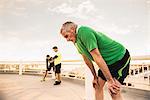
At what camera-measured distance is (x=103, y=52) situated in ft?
5.12

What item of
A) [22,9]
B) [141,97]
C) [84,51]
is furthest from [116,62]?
[22,9]

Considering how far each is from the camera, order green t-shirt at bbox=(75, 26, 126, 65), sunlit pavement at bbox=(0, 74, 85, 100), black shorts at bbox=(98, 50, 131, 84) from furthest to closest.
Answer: sunlit pavement at bbox=(0, 74, 85, 100), black shorts at bbox=(98, 50, 131, 84), green t-shirt at bbox=(75, 26, 126, 65)

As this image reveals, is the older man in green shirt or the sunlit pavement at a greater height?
the older man in green shirt

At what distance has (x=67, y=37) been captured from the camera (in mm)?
1489

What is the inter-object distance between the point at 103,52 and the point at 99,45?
2.1 inches

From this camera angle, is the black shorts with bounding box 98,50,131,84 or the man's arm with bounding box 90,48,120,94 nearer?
the man's arm with bounding box 90,48,120,94

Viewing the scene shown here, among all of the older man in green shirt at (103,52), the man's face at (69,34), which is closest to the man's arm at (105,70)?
the older man in green shirt at (103,52)

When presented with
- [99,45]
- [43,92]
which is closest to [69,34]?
[99,45]

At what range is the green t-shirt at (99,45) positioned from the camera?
1404 mm

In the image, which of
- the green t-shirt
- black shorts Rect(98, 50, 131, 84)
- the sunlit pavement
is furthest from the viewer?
the sunlit pavement

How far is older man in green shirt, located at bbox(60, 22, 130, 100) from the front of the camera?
1.41m

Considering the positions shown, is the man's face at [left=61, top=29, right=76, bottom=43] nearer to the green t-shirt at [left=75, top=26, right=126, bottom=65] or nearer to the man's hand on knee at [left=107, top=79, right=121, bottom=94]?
the green t-shirt at [left=75, top=26, right=126, bottom=65]

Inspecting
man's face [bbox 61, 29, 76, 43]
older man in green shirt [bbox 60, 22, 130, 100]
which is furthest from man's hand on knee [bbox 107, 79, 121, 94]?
man's face [bbox 61, 29, 76, 43]

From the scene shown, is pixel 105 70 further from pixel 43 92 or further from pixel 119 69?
pixel 43 92
